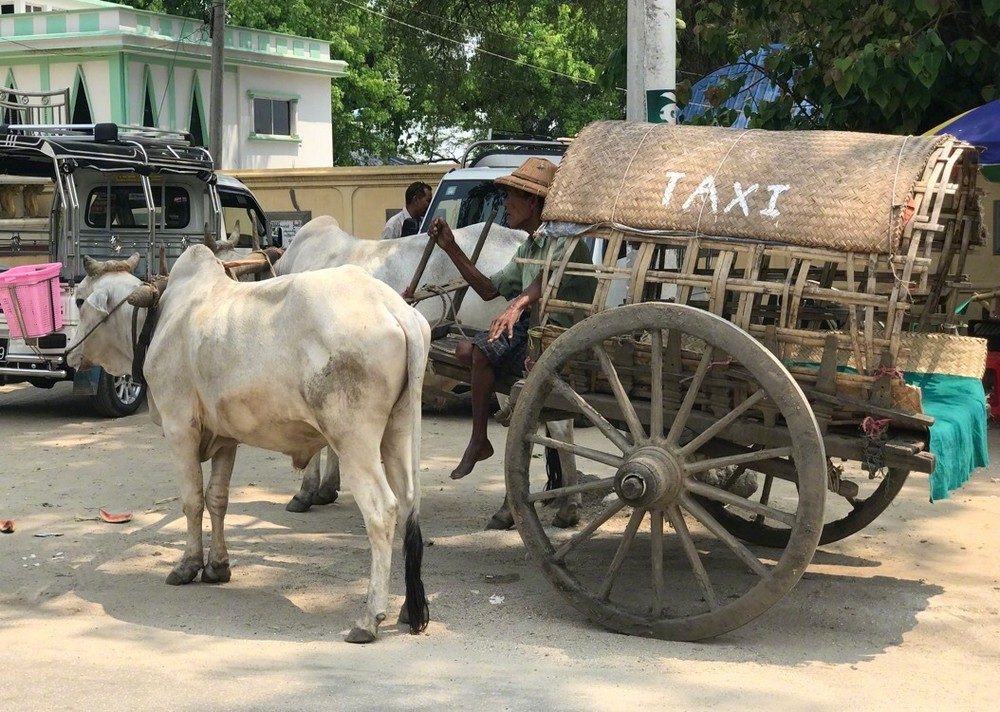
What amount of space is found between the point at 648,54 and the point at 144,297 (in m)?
4.52

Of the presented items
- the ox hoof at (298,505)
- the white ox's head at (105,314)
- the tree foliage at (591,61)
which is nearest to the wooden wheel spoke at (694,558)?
the white ox's head at (105,314)

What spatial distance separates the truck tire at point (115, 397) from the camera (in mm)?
10617

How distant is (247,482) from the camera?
27.6ft

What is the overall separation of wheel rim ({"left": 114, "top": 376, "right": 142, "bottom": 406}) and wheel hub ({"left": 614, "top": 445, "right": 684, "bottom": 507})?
22.2ft

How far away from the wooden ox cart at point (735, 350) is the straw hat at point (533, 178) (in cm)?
41

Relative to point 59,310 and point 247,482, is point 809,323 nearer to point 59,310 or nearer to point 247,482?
point 247,482

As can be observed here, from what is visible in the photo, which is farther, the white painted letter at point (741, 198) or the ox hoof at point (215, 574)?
the ox hoof at point (215, 574)

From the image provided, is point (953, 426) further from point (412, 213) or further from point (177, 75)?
point (177, 75)

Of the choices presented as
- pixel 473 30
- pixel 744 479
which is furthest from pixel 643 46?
pixel 473 30

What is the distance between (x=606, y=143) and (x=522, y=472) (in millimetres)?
1477

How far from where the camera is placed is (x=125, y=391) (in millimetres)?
10961

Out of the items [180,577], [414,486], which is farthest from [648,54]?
[180,577]

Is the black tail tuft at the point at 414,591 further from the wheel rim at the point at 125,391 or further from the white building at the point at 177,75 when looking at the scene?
the white building at the point at 177,75

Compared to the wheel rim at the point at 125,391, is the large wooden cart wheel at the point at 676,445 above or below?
above
